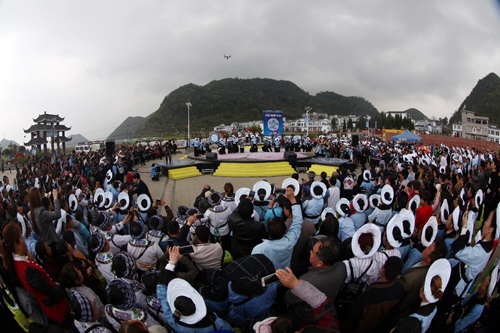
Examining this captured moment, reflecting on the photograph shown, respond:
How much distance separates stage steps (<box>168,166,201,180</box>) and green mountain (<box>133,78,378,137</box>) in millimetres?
36976

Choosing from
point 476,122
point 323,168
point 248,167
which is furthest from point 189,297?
point 323,168

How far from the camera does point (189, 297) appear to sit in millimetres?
2295

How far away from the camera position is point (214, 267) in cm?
354

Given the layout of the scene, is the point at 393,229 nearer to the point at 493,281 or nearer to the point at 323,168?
the point at 493,281

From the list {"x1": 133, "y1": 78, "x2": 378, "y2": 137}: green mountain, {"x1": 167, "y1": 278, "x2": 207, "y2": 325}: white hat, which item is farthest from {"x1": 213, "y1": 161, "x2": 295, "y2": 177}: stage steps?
{"x1": 133, "y1": 78, "x2": 378, "y2": 137}: green mountain

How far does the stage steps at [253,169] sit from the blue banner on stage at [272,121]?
9251 mm

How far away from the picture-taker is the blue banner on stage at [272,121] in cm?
2703

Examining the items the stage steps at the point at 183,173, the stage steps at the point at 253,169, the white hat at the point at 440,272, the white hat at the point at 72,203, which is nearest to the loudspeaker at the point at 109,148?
the stage steps at the point at 183,173

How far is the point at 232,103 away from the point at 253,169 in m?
105

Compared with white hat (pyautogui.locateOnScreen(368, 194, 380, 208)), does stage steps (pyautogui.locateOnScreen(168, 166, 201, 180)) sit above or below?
below

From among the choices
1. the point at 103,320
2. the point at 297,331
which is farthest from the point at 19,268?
the point at 297,331

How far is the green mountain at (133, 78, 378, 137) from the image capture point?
270ft

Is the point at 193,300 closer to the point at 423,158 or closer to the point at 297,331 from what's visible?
the point at 297,331

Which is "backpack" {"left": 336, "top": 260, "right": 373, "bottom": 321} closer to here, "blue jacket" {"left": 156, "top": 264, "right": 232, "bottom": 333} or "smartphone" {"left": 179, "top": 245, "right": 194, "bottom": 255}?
"blue jacket" {"left": 156, "top": 264, "right": 232, "bottom": 333}
